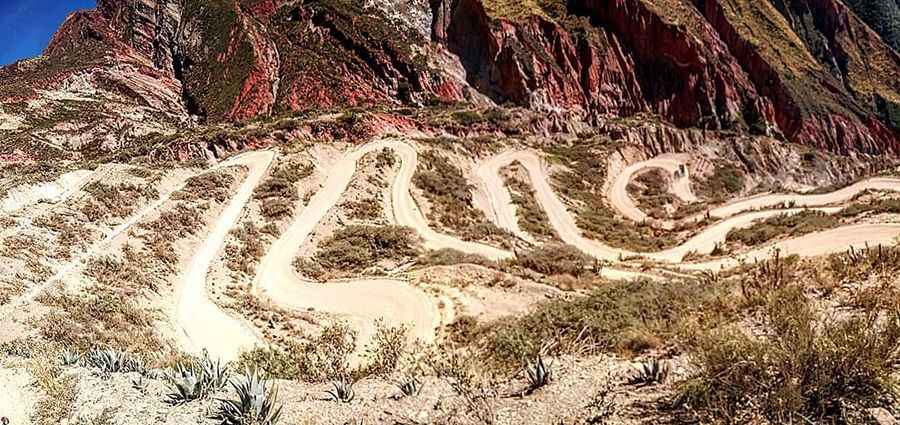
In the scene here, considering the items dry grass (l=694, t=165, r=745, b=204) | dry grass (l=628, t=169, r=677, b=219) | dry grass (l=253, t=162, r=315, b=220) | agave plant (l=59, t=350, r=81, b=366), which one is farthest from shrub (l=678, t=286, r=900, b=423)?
dry grass (l=694, t=165, r=745, b=204)

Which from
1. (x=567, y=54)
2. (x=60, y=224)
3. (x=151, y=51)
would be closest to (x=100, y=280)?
(x=60, y=224)

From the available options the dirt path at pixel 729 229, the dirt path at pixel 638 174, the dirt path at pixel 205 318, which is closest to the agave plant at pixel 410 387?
the dirt path at pixel 205 318

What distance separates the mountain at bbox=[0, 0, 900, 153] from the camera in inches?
2201

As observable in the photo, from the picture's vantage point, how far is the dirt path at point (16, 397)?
5956 mm

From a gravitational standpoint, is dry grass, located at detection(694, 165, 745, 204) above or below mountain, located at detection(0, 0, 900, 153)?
below

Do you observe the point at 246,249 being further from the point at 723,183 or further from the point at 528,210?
the point at 723,183

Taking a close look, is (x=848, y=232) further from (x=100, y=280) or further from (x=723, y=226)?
(x=100, y=280)

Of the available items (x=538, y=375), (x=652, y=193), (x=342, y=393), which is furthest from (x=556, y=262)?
(x=652, y=193)

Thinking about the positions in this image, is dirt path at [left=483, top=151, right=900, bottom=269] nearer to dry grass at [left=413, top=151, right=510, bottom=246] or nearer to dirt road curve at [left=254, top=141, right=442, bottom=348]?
dry grass at [left=413, top=151, right=510, bottom=246]

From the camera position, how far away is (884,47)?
87375 millimetres

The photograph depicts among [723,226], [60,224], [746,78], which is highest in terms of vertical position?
[746,78]

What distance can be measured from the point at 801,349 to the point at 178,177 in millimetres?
28498

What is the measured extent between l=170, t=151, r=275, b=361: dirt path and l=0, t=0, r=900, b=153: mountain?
33566 mm

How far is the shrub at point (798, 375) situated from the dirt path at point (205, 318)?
336 inches
